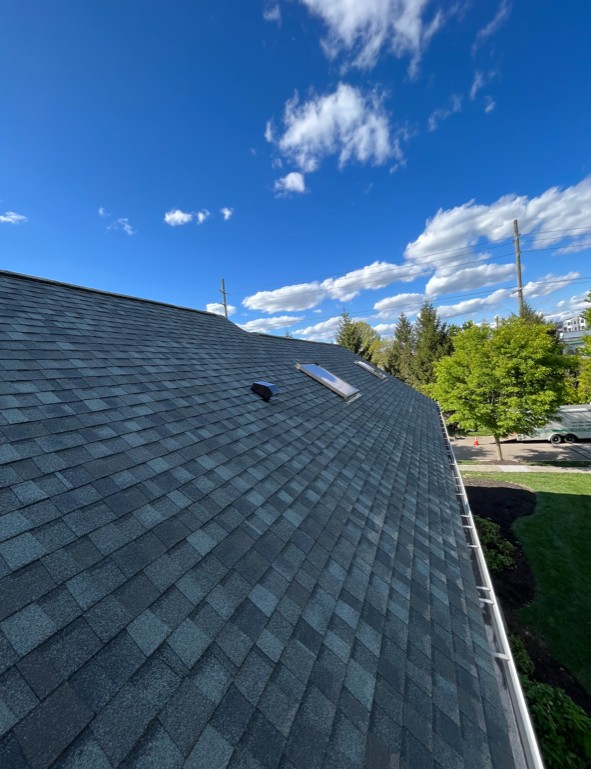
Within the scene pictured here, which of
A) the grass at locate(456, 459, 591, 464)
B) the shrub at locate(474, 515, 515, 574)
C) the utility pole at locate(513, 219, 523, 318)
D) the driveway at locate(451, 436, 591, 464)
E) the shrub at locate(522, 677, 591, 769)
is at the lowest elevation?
the driveway at locate(451, 436, 591, 464)

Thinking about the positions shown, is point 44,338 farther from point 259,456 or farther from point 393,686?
point 393,686

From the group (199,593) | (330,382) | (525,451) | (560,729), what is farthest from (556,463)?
(199,593)

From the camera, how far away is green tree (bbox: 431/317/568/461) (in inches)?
722

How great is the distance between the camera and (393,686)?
91.0 inches

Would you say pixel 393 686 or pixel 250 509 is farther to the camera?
pixel 250 509

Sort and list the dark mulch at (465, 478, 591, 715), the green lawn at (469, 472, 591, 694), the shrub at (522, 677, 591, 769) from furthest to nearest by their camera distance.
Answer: the green lawn at (469, 472, 591, 694), the dark mulch at (465, 478, 591, 715), the shrub at (522, 677, 591, 769)

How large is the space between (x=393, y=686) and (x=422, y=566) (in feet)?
5.80

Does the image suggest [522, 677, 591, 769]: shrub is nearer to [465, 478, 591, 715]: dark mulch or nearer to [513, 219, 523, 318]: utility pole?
[465, 478, 591, 715]: dark mulch

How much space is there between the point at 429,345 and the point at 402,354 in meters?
4.04

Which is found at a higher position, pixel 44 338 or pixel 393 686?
pixel 44 338

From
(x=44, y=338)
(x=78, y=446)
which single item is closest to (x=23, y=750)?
(x=78, y=446)

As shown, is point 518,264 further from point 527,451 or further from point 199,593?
point 199,593

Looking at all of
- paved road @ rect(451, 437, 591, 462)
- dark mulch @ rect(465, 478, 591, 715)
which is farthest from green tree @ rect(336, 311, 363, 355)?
dark mulch @ rect(465, 478, 591, 715)

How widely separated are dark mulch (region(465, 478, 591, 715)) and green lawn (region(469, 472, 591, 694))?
0.62 ft
